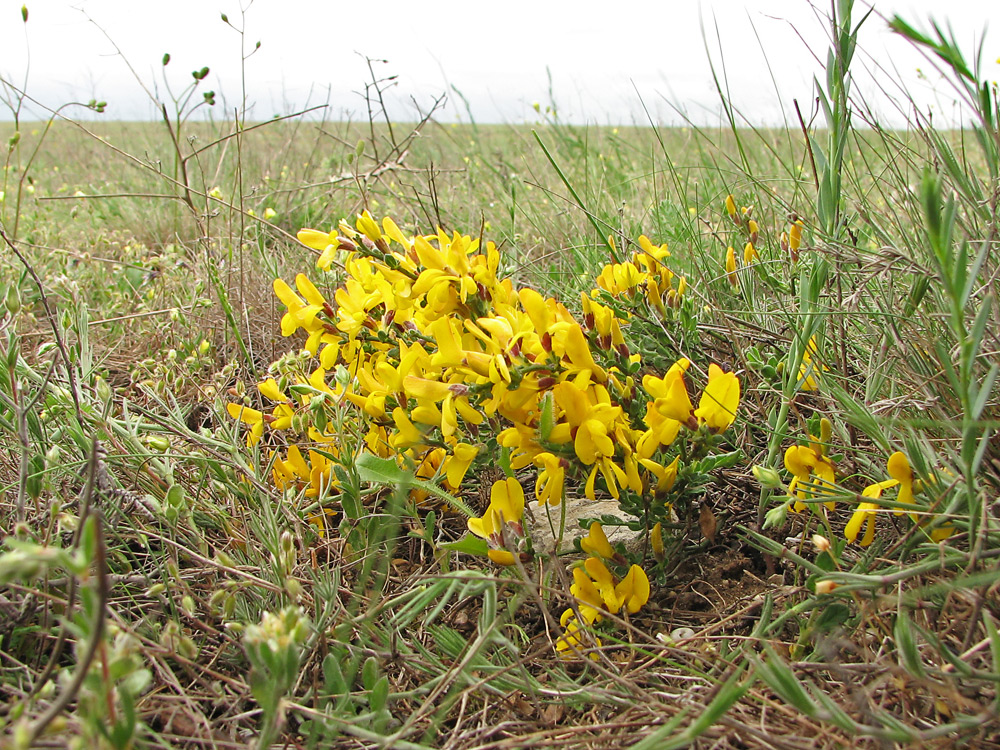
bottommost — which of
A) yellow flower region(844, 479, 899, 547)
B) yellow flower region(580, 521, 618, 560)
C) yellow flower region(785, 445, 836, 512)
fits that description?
yellow flower region(580, 521, 618, 560)

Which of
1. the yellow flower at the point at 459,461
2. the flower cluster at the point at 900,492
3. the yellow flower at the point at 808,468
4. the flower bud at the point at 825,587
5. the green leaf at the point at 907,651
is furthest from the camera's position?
the yellow flower at the point at 459,461

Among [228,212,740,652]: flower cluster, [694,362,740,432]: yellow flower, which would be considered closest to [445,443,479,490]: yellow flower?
[228,212,740,652]: flower cluster

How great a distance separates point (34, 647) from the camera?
1.09 meters

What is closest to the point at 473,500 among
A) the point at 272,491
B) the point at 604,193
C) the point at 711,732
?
the point at 272,491

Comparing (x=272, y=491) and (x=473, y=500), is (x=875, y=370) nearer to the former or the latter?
(x=473, y=500)

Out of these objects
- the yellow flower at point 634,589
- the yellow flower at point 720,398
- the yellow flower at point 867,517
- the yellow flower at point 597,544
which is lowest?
the yellow flower at point 634,589

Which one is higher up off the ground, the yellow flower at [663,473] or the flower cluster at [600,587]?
the yellow flower at [663,473]

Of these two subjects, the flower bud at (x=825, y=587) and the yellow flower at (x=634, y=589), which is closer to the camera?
the flower bud at (x=825, y=587)

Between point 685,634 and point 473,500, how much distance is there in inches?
23.8

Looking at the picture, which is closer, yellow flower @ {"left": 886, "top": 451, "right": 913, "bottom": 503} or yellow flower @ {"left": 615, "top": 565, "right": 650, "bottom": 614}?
yellow flower @ {"left": 886, "top": 451, "right": 913, "bottom": 503}

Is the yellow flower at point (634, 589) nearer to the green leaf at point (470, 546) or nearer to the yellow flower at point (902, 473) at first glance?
the green leaf at point (470, 546)

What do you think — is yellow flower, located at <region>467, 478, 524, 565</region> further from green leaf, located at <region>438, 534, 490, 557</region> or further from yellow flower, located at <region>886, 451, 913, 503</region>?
yellow flower, located at <region>886, 451, 913, 503</region>

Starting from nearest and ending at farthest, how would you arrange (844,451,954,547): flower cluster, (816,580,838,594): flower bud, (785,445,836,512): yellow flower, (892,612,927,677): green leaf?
(892,612,927,677): green leaf, (816,580,838,594): flower bud, (844,451,954,547): flower cluster, (785,445,836,512): yellow flower

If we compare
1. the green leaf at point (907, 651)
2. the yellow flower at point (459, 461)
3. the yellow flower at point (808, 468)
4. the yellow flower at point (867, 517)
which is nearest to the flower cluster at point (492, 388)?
the yellow flower at point (459, 461)
